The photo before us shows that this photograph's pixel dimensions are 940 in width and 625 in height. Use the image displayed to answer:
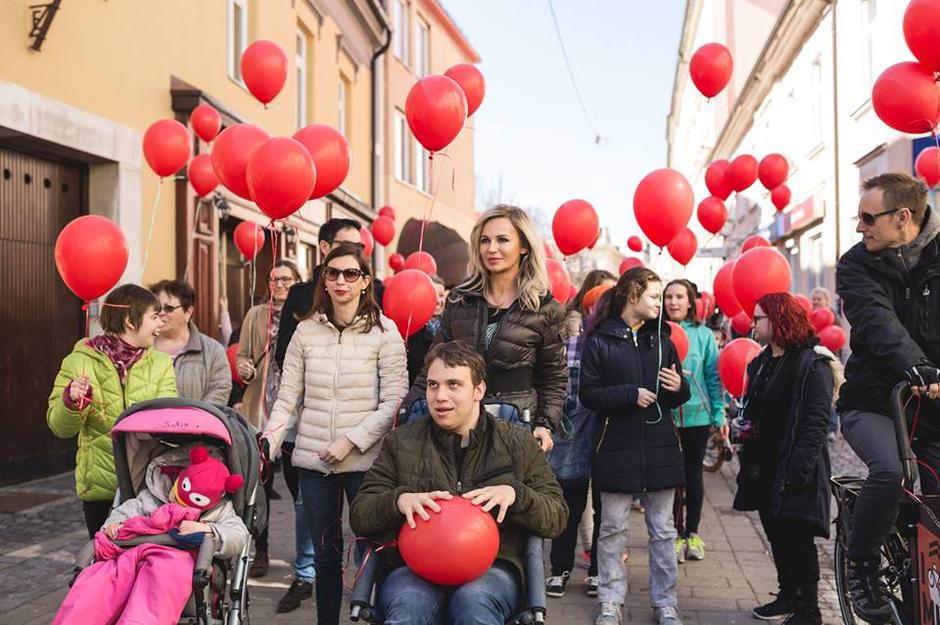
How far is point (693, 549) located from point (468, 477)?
323 centimetres

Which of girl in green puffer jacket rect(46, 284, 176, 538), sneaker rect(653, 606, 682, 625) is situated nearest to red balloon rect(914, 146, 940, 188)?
sneaker rect(653, 606, 682, 625)

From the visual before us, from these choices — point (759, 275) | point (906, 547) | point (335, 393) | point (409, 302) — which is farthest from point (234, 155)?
point (906, 547)

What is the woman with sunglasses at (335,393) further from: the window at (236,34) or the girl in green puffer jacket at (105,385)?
the window at (236,34)

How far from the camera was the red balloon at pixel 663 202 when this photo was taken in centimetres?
592

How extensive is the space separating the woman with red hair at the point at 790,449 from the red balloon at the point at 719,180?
16.6 feet

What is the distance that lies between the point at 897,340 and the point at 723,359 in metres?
3.12

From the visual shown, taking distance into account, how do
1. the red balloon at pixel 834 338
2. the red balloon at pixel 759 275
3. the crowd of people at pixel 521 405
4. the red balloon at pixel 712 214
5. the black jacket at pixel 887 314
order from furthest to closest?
the red balloon at pixel 834 338, the red balloon at pixel 712 214, the red balloon at pixel 759 275, the black jacket at pixel 887 314, the crowd of people at pixel 521 405

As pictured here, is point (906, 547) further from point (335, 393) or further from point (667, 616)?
point (335, 393)

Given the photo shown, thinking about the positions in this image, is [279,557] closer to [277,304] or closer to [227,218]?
[277,304]

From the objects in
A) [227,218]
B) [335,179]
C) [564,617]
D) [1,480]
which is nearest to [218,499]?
[564,617]

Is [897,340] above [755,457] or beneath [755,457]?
above

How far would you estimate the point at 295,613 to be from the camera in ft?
16.5

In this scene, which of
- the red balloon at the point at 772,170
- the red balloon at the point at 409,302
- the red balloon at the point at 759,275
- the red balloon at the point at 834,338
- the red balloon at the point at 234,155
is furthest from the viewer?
the red balloon at the point at 834,338

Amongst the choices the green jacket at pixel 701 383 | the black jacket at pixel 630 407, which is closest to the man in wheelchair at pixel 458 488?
the black jacket at pixel 630 407
